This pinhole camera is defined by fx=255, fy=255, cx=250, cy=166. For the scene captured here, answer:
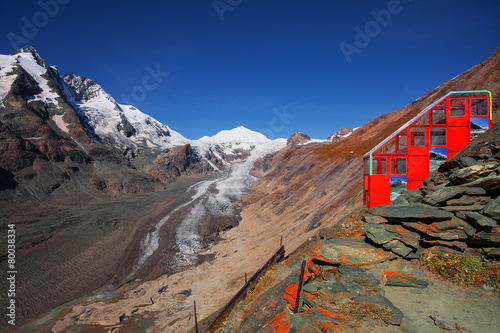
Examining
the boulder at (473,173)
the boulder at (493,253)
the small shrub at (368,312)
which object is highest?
the boulder at (473,173)

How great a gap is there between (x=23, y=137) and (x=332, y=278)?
92597 mm

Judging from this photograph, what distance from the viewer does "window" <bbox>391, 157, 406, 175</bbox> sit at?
614 inches

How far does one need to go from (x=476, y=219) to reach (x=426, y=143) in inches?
398

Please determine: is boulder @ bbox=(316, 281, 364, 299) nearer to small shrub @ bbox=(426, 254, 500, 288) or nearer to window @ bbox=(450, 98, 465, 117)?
small shrub @ bbox=(426, 254, 500, 288)

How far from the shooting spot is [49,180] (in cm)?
6388

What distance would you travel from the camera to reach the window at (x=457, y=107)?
1506cm

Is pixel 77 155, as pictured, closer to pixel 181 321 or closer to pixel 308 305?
pixel 181 321

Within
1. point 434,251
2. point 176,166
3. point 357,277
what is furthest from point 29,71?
point 434,251

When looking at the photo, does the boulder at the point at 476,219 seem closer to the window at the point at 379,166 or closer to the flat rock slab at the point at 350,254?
the flat rock slab at the point at 350,254

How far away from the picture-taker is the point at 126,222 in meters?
47.5

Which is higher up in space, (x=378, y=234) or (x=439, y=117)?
(x=439, y=117)

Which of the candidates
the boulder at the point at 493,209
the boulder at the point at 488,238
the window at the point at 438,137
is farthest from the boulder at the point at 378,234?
the window at the point at 438,137

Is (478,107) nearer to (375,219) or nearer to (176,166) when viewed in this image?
(375,219)

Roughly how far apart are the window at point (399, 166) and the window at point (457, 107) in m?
3.86
